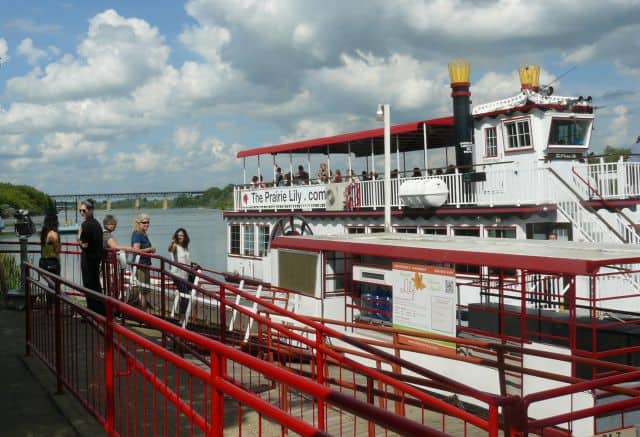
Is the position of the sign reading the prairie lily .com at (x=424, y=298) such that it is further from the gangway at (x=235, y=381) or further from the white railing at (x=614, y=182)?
the white railing at (x=614, y=182)

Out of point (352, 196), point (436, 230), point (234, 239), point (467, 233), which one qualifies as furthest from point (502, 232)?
point (234, 239)

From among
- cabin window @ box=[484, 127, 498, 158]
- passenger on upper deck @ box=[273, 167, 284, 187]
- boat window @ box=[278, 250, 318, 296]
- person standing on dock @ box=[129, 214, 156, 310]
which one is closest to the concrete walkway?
person standing on dock @ box=[129, 214, 156, 310]

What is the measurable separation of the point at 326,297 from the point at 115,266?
3.60 meters

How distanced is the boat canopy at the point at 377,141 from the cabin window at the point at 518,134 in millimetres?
2347

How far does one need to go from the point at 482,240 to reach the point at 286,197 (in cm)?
1318

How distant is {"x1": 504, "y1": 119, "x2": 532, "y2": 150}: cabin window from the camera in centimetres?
1803

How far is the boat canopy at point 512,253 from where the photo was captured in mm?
7383

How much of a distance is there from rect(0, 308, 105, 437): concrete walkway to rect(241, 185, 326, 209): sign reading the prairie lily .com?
48.5 ft

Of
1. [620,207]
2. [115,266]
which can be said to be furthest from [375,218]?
[115,266]

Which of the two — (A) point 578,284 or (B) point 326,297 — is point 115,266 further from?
(A) point 578,284

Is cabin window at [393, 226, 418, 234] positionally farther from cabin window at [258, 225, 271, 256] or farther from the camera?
the camera

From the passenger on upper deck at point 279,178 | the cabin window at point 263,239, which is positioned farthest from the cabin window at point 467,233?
the passenger on upper deck at point 279,178

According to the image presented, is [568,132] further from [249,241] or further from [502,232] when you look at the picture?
[249,241]

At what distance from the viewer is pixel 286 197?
23672mm
